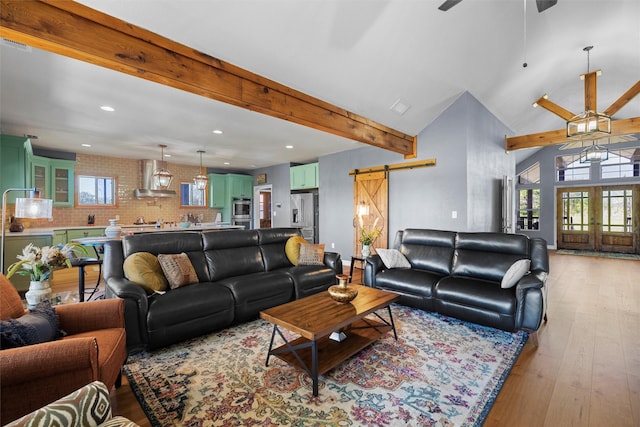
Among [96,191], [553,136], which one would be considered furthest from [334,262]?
[96,191]

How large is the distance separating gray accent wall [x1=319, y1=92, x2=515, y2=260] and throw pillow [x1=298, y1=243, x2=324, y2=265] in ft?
7.34

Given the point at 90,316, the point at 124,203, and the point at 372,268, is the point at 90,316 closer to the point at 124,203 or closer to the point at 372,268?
the point at 372,268

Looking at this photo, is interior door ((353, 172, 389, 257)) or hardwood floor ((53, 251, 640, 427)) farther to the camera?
interior door ((353, 172, 389, 257))

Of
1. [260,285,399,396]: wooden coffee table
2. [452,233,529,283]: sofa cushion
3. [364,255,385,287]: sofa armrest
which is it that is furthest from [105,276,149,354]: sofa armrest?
[452,233,529,283]: sofa cushion

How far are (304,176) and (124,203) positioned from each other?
15.2ft

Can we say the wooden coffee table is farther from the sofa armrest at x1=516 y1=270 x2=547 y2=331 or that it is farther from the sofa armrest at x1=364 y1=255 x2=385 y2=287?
the sofa armrest at x1=516 y1=270 x2=547 y2=331

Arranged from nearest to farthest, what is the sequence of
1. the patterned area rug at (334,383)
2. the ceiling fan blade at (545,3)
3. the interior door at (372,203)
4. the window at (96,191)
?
the patterned area rug at (334,383)
the ceiling fan blade at (545,3)
the interior door at (372,203)
the window at (96,191)

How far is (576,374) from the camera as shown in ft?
7.05

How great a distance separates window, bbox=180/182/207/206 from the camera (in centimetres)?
826

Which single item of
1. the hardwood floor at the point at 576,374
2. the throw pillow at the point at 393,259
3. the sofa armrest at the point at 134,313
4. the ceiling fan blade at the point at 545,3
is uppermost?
the ceiling fan blade at the point at 545,3

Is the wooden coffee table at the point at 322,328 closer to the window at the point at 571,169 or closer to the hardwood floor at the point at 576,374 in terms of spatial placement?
the hardwood floor at the point at 576,374

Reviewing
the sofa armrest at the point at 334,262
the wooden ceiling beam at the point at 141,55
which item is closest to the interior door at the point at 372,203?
the sofa armrest at the point at 334,262

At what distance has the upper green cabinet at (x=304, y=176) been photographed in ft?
24.4

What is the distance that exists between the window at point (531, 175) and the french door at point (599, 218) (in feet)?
2.38
